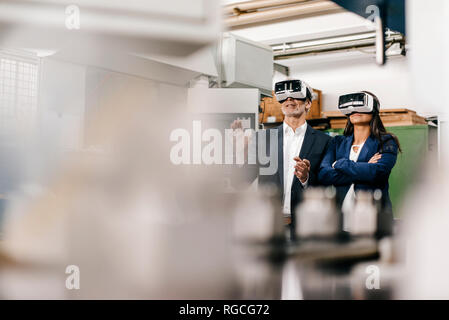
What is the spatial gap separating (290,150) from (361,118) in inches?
9.3

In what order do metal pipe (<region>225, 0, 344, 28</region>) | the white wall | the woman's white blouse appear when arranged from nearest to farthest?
1. the white wall
2. the woman's white blouse
3. metal pipe (<region>225, 0, 344, 28</region>)

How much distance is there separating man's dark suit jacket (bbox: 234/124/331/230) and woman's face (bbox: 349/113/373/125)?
87mm

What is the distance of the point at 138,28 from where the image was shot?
32.3 inches

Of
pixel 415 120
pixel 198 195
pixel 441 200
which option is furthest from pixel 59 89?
pixel 415 120

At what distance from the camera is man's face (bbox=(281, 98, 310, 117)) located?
4.03ft

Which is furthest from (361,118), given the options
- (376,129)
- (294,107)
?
(294,107)

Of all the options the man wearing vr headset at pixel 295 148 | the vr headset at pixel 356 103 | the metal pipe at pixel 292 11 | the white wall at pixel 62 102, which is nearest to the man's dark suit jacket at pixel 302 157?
the man wearing vr headset at pixel 295 148

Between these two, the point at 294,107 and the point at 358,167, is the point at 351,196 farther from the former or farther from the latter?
the point at 294,107

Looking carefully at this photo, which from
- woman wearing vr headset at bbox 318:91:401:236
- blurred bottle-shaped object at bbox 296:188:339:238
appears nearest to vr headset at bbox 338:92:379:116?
woman wearing vr headset at bbox 318:91:401:236

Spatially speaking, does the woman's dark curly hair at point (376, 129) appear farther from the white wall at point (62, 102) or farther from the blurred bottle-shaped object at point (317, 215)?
the white wall at point (62, 102)

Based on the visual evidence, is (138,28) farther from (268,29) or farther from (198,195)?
(268,29)

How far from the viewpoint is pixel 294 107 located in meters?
1.23

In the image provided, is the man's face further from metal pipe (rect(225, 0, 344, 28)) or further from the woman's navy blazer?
metal pipe (rect(225, 0, 344, 28))

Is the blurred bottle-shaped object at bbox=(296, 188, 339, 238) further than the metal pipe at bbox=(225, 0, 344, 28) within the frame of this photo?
No
